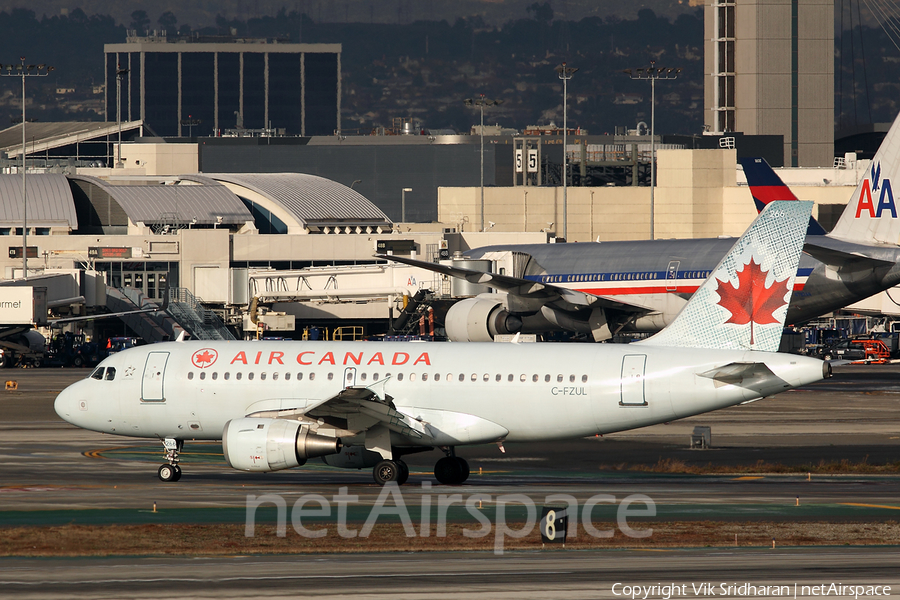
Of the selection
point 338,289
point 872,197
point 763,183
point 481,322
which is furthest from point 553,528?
point 338,289

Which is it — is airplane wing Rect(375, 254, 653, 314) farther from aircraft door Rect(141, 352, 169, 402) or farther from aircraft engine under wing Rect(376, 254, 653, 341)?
aircraft door Rect(141, 352, 169, 402)

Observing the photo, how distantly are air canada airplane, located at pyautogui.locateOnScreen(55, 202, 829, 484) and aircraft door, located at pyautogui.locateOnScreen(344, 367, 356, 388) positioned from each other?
0.03 metres

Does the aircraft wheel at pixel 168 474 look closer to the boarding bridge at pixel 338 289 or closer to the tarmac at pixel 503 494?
the tarmac at pixel 503 494

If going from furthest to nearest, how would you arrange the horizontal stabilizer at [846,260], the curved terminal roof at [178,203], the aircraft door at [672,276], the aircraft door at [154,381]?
the curved terminal roof at [178,203]
the aircraft door at [672,276]
the horizontal stabilizer at [846,260]
the aircraft door at [154,381]

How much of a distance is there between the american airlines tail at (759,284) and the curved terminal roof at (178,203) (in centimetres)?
7802

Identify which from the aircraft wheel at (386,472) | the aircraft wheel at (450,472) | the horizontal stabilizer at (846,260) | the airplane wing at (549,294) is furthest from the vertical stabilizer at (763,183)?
the aircraft wheel at (386,472)

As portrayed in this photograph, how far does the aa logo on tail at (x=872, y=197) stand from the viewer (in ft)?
196

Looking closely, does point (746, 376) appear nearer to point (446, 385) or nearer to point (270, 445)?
point (446, 385)

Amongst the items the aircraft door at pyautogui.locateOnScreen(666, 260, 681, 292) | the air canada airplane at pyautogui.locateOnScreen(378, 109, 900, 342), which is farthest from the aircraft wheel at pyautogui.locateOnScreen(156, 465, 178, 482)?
the aircraft door at pyautogui.locateOnScreen(666, 260, 681, 292)

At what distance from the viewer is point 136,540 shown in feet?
80.5

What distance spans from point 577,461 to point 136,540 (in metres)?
17.0

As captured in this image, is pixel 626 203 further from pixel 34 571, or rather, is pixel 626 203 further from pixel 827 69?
pixel 34 571

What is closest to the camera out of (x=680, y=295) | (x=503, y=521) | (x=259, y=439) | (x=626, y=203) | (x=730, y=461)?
(x=503, y=521)

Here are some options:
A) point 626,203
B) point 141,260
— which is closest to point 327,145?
point 626,203
